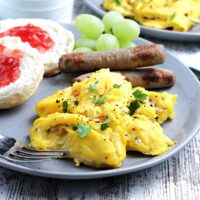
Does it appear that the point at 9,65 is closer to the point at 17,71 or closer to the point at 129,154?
the point at 17,71

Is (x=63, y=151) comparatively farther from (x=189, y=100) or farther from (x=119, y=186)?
(x=189, y=100)

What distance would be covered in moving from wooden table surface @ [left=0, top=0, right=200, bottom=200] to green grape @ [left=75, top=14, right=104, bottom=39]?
132 cm

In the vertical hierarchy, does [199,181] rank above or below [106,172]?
below

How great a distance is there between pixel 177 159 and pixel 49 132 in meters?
0.82

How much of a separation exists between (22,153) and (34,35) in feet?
4.17

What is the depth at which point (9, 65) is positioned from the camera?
3.50m

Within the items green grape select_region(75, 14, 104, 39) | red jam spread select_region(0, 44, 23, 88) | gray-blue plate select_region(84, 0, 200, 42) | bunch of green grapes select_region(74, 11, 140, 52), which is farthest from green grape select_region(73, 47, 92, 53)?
gray-blue plate select_region(84, 0, 200, 42)

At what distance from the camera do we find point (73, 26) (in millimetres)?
4457

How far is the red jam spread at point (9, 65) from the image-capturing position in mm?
3449

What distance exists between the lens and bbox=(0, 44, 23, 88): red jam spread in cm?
345

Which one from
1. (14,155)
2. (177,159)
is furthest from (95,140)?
(177,159)

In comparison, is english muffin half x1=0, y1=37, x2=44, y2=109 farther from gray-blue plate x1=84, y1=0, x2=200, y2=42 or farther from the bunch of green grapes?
gray-blue plate x1=84, y1=0, x2=200, y2=42

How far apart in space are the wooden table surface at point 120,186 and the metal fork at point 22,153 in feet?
0.59

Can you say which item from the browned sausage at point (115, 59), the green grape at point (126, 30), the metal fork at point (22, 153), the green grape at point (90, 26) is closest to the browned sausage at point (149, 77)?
the browned sausage at point (115, 59)
